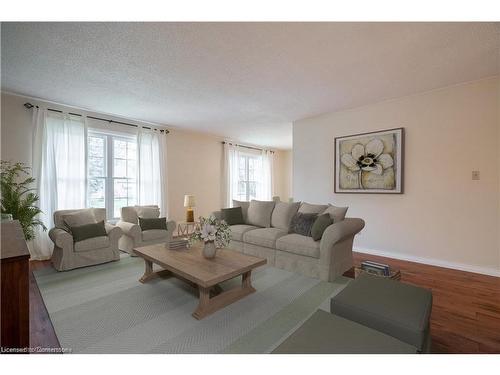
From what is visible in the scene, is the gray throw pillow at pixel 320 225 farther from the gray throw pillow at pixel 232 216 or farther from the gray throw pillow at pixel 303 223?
the gray throw pillow at pixel 232 216

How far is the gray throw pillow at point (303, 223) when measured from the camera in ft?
10.6

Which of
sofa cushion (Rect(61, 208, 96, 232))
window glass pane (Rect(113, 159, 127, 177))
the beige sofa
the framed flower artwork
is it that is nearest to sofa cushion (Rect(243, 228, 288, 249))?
the beige sofa

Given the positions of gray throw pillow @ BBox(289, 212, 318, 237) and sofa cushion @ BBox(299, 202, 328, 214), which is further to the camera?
sofa cushion @ BBox(299, 202, 328, 214)

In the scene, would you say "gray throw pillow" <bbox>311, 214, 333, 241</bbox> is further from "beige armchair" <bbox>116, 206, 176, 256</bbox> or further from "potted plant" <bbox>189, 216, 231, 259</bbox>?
"beige armchair" <bbox>116, 206, 176, 256</bbox>

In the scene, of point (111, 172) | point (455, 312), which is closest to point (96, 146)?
point (111, 172)

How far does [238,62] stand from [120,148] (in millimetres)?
3363

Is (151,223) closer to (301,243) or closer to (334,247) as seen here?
(301,243)

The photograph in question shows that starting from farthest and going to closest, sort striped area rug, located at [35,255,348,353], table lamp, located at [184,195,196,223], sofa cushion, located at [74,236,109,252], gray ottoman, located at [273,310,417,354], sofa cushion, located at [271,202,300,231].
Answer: table lamp, located at [184,195,196,223]
sofa cushion, located at [271,202,300,231]
sofa cushion, located at [74,236,109,252]
striped area rug, located at [35,255,348,353]
gray ottoman, located at [273,310,417,354]

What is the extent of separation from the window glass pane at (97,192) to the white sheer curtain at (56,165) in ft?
0.63

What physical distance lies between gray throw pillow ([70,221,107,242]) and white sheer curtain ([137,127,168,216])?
1.42 meters

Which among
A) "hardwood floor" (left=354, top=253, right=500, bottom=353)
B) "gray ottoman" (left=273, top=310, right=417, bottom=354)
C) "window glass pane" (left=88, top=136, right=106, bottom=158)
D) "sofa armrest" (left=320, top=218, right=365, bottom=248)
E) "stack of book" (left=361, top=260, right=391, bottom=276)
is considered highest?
"window glass pane" (left=88, top=136, right=106, bottom=158)

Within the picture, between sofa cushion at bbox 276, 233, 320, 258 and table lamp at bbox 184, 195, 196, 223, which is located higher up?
table lamp at bbox 184, 195, 196, 223

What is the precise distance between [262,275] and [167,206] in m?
3.15

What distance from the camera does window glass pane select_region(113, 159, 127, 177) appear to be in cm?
464
